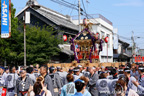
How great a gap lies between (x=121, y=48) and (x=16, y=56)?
42250 mm

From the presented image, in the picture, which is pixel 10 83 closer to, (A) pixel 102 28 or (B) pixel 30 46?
(B) pixel 30 46

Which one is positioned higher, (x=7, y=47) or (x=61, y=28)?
(x=61, y=28)

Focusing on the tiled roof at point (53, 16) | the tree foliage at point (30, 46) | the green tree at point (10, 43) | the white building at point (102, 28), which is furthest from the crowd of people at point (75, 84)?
the white building at point (102, 28)

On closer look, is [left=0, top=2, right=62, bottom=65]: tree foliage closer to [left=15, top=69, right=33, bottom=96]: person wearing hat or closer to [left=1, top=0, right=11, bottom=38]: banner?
[left=1, top=0, right=11, bottom=38]: banner

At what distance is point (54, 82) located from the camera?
9492mm

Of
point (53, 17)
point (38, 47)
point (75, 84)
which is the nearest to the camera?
point (75, 84)

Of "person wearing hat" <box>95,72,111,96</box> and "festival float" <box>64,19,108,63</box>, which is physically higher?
"festival float" <box>64,19,108,63</box>

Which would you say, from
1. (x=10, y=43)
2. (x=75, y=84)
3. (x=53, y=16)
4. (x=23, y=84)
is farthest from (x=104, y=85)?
(x=53, y=16)

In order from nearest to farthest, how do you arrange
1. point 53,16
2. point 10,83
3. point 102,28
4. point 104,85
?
1. point 104,85
2. point 10,83
3. point 53,16
4. point 102,28

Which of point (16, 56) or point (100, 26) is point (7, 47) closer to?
point (16, 56)

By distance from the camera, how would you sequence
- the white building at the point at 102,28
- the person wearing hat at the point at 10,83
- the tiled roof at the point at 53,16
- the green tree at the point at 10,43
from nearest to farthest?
the person wearing hat at the point at 10,83 < the green tree at the point at 10,43 < the tiled roof at the point at 53,16 < the white building at the point at 102,28

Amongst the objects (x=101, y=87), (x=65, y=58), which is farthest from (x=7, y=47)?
(x=101, y=87)

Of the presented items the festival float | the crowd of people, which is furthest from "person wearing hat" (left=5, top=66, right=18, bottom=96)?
the festival float

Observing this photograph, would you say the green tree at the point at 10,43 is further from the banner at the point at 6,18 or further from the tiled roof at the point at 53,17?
the tiled roof at the point at 53,17
